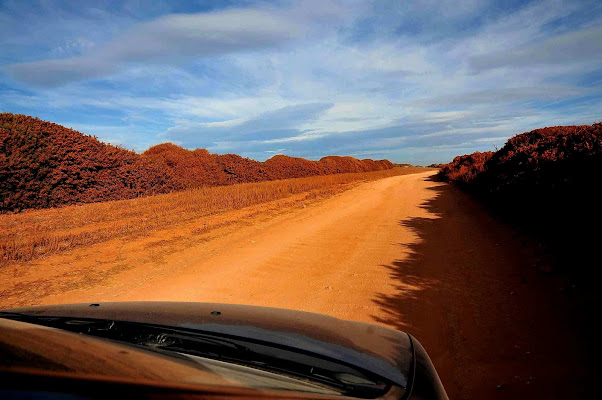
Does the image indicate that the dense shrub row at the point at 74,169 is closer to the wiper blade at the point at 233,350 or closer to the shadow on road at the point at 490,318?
the shadow on road at the point at 490,318

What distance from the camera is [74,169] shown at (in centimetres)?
1791

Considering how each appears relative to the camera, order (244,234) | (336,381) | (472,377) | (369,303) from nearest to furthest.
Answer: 1. (336,381)
2. (472,377)
3. (369,303)
4. (244,234)

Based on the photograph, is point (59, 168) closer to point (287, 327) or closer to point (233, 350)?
point (287, 327)

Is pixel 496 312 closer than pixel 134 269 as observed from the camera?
Yes

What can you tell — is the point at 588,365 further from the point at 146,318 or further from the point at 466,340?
the point at 146,318

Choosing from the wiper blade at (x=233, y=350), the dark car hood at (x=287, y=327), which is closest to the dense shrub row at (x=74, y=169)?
the dark car hood at (x=287, y=327)

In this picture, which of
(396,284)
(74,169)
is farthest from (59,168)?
(396,284)

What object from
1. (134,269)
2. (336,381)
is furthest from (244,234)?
(336,381)

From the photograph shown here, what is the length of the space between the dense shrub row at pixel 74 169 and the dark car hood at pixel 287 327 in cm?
1637

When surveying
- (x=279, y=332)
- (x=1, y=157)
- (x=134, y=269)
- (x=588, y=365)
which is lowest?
(x=588, y=365)

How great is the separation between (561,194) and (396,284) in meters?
4.48

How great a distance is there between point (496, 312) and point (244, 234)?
6.69m

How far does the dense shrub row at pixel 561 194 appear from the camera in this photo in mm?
6355

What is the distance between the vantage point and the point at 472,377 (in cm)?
339
